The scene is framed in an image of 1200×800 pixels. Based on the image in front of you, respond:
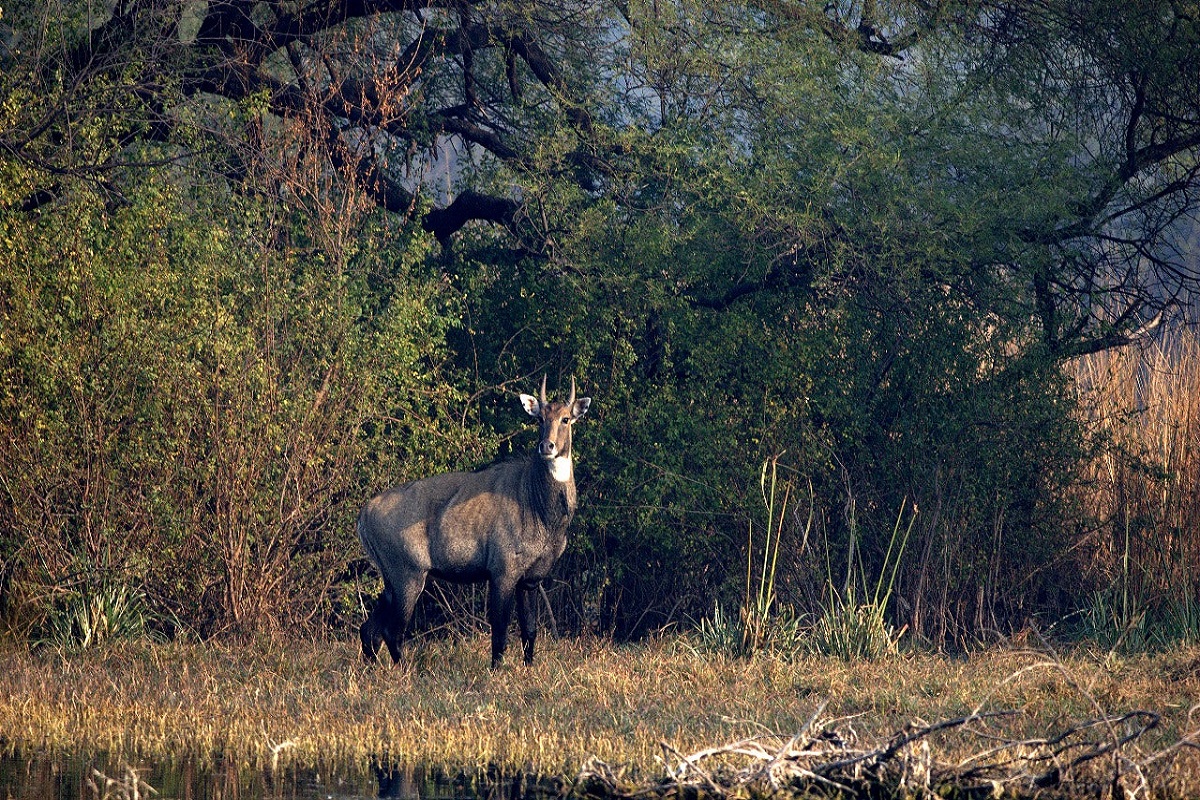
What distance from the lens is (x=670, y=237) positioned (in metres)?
12.2

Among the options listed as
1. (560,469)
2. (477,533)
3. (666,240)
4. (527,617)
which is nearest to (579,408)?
(560,469)

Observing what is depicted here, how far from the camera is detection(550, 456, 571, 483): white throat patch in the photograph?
34.6 ft

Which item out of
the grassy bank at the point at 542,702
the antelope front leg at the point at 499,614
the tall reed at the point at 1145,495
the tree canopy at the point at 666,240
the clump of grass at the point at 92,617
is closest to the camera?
the grassy bank at the point at 542,702

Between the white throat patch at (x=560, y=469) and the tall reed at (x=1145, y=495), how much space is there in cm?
435

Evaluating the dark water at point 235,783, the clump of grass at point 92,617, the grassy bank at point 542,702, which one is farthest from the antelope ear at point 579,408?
the dark water at point 235,783

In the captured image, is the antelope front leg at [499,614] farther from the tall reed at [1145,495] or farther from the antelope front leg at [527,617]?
the tall reed at [1145,495]

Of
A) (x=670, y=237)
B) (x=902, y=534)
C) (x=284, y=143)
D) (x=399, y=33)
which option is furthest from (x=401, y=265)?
(x=902, y=534)

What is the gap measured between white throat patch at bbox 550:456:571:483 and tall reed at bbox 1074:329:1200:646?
14.3 ft

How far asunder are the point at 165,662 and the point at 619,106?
6.24m

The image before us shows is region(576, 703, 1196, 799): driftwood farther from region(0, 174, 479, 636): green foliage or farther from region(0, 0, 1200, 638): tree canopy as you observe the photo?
region(0, 0, 1200, 638): tree canopy

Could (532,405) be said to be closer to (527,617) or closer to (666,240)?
(527,617)

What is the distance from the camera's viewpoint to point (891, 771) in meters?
6.18

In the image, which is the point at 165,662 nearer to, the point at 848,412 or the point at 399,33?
the point at 848,412

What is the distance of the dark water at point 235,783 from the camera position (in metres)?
6.31
